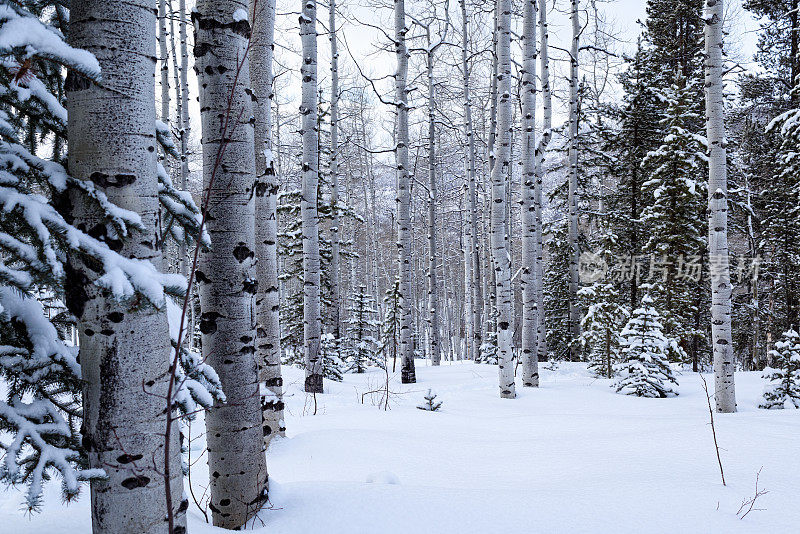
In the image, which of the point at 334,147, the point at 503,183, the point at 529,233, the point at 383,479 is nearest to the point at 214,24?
the point at 383,479

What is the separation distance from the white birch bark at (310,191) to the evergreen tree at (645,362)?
542 cm

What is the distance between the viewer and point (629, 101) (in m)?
14.9

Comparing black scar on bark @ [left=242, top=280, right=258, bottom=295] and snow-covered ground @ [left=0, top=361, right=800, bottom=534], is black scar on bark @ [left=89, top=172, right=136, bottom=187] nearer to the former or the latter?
black scar on bark @ [left=242, top=280, right=258, bottom=295]

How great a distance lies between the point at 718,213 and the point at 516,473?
516 centimetres

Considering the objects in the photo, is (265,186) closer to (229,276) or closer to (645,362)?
(229,276)

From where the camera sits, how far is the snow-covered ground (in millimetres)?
2576

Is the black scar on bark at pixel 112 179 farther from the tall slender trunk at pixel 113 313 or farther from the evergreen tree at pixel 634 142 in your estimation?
the evergreen tree at pixel 634 142

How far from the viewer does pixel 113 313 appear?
156cm

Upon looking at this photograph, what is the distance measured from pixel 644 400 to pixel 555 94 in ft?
41.2

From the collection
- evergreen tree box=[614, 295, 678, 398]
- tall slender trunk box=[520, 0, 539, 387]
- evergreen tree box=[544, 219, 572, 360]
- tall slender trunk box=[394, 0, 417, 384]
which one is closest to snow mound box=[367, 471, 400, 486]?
tall slender trunk box=[520, 0, 539, 387]

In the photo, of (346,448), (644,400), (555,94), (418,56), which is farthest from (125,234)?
(418,56)

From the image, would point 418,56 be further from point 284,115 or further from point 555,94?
point 284,115

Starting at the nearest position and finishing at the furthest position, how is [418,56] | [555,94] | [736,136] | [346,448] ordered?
[346,448] → [555,94] → [418,56] → [736,136]

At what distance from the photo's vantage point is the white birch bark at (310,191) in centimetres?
858
